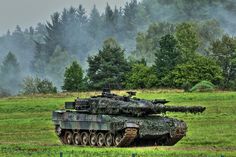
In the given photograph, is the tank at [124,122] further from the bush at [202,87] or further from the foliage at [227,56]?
the foliage at [227,56]

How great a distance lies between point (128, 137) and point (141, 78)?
50901 mm

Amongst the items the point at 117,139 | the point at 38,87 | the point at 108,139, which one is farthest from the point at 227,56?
the point at 117,139

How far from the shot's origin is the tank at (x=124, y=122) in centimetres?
4203

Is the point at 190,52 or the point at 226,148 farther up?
the point at 190,52

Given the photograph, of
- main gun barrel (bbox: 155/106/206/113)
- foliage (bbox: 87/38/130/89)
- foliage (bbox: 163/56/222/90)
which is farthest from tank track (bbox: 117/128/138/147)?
foliage (bbox: 87/38/130/89)

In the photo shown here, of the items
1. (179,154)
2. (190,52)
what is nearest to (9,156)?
(179,154)

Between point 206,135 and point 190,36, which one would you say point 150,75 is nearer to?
point 190,36

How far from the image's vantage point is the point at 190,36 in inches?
4146

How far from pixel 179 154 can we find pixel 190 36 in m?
71.6

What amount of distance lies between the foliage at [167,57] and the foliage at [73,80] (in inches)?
384

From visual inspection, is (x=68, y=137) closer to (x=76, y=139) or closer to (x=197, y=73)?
(x=76, y=139)

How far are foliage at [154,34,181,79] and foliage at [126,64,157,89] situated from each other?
4.40 feet

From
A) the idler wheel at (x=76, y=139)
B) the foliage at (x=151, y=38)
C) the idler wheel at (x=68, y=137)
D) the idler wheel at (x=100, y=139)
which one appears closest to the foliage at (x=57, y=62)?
the foliage at (x=151, y=38)

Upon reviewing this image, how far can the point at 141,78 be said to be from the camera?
9225 centimetres
